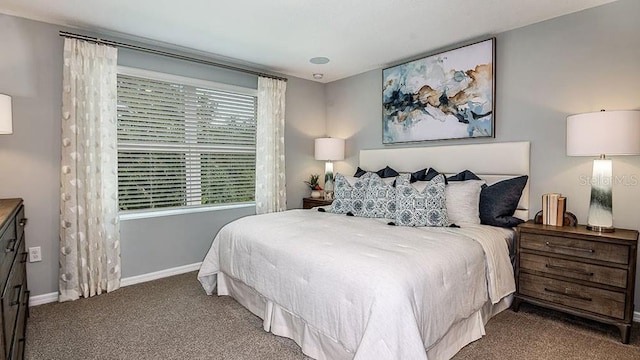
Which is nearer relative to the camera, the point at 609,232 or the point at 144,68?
the point at 609,232

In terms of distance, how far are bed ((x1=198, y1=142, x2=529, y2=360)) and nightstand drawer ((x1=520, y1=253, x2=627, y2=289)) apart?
17 centimetres

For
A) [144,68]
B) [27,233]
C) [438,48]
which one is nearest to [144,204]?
[27,233]

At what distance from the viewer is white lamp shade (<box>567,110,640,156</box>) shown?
2.17 metres

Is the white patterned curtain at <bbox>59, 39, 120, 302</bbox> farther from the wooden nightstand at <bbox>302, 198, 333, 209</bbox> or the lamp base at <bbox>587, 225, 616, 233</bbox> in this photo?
the lamp base at <bbox>587, 225, 616, 233</bbox>

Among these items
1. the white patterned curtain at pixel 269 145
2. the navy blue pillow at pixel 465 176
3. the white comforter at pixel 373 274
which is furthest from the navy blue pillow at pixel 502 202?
the white patterned curtain at pixel 269 145

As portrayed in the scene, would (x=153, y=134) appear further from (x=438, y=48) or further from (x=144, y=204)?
(x=438, y=48)

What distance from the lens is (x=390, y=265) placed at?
1751 mm

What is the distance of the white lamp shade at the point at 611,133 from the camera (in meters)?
2.17

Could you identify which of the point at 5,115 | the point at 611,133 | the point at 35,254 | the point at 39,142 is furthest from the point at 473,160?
the point at 35,254

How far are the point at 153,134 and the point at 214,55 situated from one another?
3.69ft

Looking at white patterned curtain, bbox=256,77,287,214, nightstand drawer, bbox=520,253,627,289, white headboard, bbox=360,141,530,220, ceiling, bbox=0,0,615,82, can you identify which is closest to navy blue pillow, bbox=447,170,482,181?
white headboard, bbox=360,141,530,220

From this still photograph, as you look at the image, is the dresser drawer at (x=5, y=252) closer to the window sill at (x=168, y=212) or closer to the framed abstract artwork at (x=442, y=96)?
the window sill at (x=168, y=212)

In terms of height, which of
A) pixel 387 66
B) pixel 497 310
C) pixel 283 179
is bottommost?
pixel 497 310

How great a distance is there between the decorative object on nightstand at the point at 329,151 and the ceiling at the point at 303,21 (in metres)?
1.20
